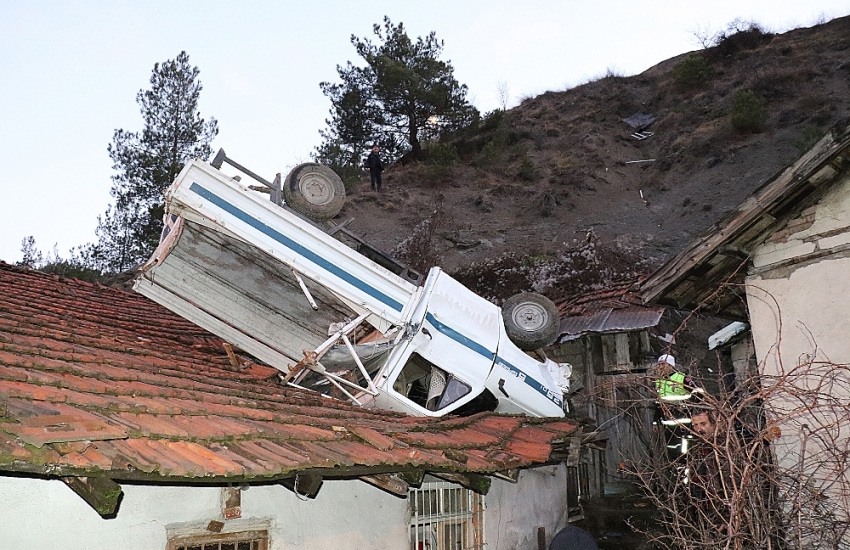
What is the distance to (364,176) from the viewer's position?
3944cm

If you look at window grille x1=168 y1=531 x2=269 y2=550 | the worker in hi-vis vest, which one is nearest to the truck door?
window grille x1=168 y1=531 x2=269 y2=550

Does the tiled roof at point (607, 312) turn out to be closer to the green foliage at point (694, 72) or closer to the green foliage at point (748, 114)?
the green foliage at point (748, 114)

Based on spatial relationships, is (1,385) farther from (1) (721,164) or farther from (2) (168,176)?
(1) (721,164)

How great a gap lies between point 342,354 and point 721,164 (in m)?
31.2

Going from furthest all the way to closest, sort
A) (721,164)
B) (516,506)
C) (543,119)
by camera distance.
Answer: (543,119) < (721,164) < (516,506)

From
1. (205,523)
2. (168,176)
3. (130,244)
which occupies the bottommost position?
(205,523)

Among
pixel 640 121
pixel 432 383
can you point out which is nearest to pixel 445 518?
pixel 432 383

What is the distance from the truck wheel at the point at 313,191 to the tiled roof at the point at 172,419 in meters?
2.13

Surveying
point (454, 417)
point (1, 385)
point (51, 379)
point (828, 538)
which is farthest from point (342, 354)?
point (828, 538)

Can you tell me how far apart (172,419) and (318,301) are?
3353mm

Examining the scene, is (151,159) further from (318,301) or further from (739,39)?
(739,39)

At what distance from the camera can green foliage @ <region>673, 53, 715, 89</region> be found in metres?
44.5

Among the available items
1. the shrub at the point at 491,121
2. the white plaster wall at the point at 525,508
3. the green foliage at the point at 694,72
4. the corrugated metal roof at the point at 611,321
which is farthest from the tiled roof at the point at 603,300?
the green foliage at the point at 694,72

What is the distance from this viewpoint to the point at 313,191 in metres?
8.41
